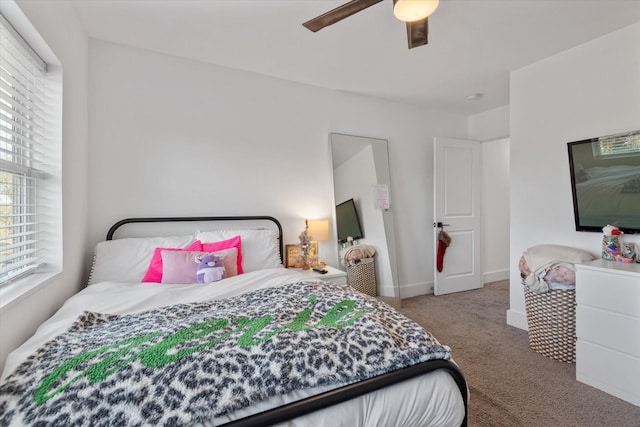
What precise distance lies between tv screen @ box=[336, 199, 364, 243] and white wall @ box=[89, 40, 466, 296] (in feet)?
0.47

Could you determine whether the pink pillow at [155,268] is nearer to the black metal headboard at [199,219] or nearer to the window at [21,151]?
the black metal headboard at [199,219]

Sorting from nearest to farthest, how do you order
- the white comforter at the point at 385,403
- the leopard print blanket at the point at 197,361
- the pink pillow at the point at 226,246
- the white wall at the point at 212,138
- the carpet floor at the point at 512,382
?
the leopard print blanket at the point at 197,361 → the white comforter at the point at 385,403 → the carpet floor at the point at 512,382 → the pink pillow at the point at 226,246 → the white wall at the point at 212,138

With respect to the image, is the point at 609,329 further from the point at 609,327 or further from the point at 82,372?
the point at 82,372

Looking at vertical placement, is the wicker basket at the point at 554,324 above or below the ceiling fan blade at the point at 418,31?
below

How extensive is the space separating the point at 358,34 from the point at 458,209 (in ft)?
8.81

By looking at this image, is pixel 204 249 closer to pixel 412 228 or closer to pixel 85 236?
pixel 85 236

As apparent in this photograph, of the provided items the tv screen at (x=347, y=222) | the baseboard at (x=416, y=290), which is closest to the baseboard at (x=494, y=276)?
the baseboard at (x=416, y=290)

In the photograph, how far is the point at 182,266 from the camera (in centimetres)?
210

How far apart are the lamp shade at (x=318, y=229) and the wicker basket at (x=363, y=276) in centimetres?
60

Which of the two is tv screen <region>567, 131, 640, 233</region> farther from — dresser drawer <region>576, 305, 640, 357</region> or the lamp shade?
the lamp shade

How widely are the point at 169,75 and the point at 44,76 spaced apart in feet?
3.34

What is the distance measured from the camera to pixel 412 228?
388cm

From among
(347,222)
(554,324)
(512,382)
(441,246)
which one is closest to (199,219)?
(347,222)

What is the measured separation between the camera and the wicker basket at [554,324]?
2219 millimetres
